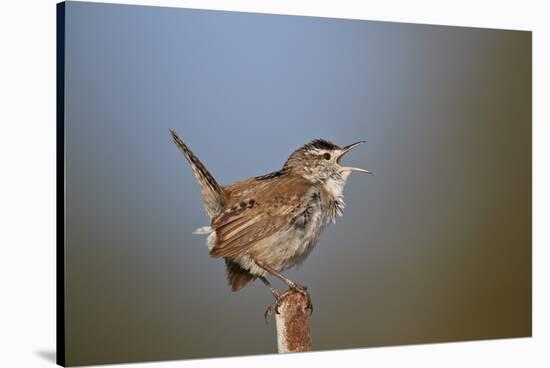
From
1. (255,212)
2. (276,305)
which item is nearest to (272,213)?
(255,212)

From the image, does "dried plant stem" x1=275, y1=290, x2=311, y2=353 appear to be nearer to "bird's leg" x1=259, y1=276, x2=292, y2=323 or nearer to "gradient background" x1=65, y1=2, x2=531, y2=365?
"bird's leg" x1=259, y1=276, x2=292, y2=323

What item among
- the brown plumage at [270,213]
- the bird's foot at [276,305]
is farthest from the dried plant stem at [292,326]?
the brown plumage at [270,213]

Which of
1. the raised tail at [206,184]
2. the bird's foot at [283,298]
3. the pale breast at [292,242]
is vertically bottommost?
the bird's foot at [283,298]

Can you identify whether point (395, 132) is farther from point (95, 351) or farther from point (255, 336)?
point (95, 351)

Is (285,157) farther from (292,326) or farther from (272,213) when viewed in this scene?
(292,326)

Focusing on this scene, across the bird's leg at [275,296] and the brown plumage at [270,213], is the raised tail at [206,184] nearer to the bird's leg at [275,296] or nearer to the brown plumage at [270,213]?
the brown plumage at [270,213]

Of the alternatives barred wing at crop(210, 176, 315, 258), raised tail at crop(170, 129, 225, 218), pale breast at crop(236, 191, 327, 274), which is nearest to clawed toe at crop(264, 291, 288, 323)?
pale breast at crop(236, 191, 327, 274)

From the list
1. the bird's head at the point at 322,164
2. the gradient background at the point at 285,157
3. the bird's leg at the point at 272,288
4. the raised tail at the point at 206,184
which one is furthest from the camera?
the bird's head at the point at 322,164
